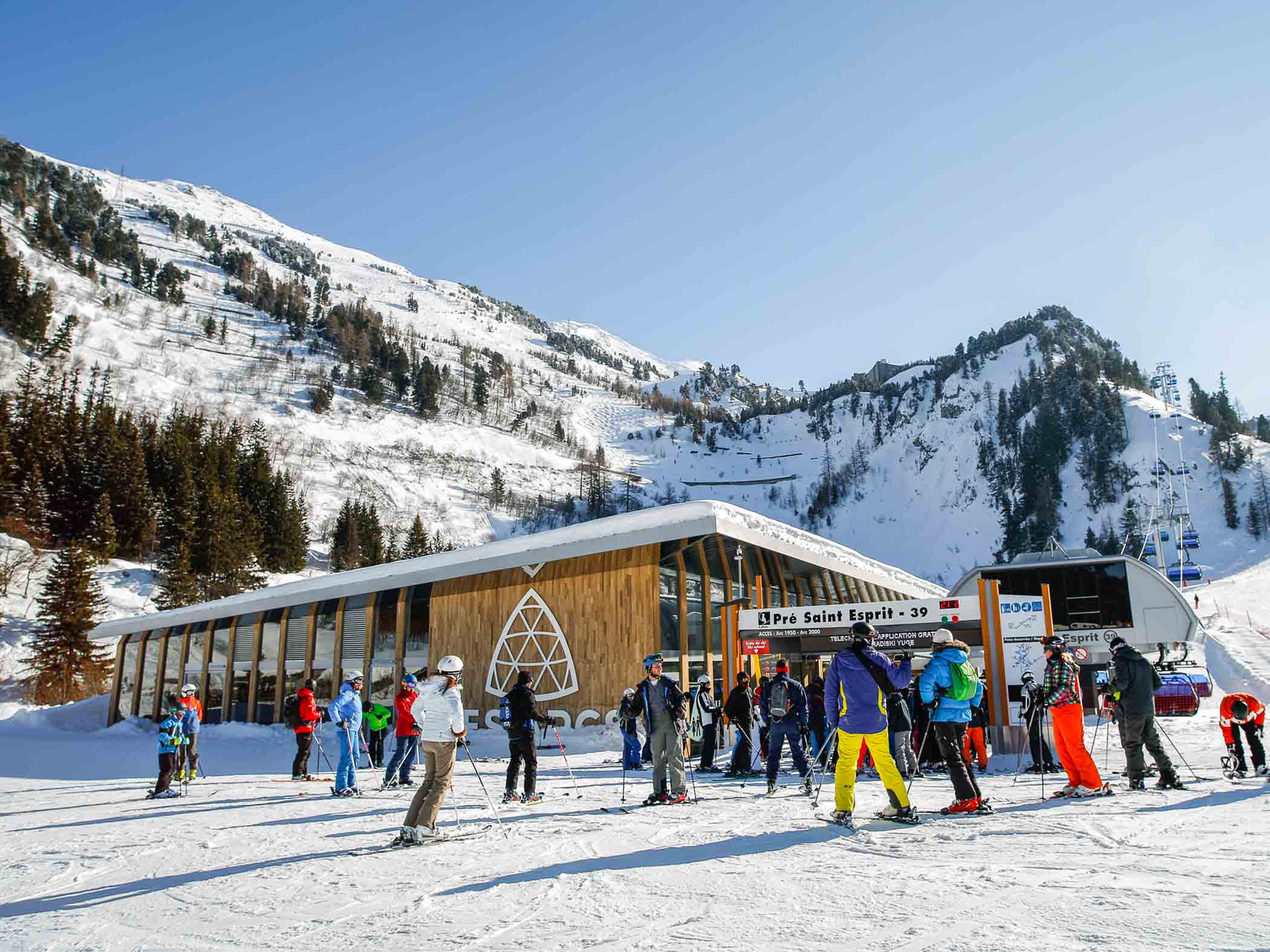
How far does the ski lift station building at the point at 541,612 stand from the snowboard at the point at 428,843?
904 cm

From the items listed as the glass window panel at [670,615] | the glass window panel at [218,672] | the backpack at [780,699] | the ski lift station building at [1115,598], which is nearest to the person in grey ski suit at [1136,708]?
the backpack at [780,699]

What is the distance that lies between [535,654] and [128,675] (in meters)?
18.3

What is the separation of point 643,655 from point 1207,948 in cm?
1286

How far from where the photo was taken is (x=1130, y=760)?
8344 mm

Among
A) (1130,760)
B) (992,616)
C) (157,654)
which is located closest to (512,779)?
(1130,760)

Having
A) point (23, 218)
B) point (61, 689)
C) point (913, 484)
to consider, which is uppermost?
point (23, 218)

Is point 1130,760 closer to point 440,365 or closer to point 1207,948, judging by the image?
point 1207,948

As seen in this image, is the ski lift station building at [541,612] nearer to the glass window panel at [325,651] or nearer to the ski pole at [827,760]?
the glass window panel at [325,651]

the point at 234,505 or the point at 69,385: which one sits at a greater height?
the point at 69,385

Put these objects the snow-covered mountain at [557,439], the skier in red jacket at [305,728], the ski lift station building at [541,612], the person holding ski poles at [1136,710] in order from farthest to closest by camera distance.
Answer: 1. the snow-covered mountain at [557,439]
2. the ski lift station building at [541,612]
3. the skier in red jacket at [305,728]
4. the person holding ski poles at [1136,710]

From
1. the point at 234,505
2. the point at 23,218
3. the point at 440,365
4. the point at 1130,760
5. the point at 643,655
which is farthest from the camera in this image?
the point at 440,365

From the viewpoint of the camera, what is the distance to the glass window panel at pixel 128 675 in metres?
26.8

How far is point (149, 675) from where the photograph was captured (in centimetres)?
2612

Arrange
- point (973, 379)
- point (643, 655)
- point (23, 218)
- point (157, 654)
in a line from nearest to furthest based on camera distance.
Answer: point (643, 655) < point (157, 654) < point (23, 218) < point (973, 379)
